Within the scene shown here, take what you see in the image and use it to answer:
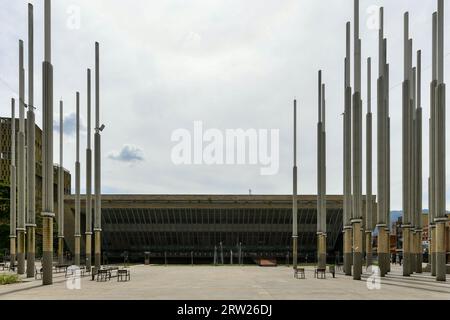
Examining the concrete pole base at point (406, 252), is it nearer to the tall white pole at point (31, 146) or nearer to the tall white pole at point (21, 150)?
the tall white pole at point (31, 146)

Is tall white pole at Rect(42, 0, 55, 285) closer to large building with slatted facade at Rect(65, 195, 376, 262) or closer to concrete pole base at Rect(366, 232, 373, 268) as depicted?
concrete pole base at Rect(366, 232, 373, 268)

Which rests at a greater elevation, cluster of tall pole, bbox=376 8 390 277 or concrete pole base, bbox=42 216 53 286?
cluster of tall pole, bbox=376 8 390 277

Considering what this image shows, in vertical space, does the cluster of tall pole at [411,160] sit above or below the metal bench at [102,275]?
above

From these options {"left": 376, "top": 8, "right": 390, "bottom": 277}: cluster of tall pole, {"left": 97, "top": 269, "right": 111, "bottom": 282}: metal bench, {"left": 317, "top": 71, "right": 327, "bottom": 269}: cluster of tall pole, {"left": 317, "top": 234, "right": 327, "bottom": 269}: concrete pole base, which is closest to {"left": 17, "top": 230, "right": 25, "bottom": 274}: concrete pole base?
{"left": 97, "top": 269, "right": 111, "bottom": 282}: metal bench

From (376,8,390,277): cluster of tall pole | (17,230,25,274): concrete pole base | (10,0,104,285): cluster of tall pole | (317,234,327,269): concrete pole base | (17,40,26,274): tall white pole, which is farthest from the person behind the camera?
(317,234,327,269): concrete pole base

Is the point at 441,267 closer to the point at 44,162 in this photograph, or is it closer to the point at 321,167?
the point at 321,167

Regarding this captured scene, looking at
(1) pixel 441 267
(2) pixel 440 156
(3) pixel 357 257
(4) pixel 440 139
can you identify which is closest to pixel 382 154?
(2) pixel 440 156

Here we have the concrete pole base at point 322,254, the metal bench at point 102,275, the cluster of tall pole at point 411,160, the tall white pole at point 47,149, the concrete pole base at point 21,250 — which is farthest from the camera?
the concrete pole base at point 322,254

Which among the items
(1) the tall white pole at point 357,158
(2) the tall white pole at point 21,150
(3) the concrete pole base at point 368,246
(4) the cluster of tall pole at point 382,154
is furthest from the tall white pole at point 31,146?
(3) the concrete pole base at point 368,246

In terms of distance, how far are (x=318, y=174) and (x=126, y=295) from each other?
31486mm

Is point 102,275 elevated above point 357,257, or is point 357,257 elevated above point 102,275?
point 357,257

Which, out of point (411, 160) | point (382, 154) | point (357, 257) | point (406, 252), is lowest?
point (406, 252)

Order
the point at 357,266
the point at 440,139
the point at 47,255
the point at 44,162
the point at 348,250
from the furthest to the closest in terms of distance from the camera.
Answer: the point at 348,250 < the point at 357,266 < the point at 440,139 < the point at 44,162 < the point at 47,255
